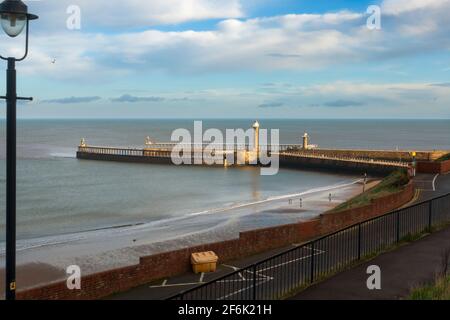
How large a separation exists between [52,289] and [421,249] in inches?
345

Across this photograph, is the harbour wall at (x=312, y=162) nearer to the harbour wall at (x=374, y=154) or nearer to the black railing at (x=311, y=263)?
the harbour wall at (x=374, y=154)

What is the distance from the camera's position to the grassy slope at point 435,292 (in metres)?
8.13

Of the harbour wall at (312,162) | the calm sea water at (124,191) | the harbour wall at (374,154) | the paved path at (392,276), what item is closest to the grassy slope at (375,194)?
the paved path at (392,276)

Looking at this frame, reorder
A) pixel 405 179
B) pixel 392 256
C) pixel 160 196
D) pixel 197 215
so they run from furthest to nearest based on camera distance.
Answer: pixel 160 196, pixel 197 215, pixel 405 179, pixel 392 256

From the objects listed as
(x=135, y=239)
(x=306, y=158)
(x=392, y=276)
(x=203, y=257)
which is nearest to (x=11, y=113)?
(x=392, y=276)

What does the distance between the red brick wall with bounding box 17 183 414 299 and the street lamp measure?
6.05 m

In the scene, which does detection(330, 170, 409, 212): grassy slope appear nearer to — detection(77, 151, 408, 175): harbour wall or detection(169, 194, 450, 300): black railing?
detection(169, 194, 450, 300): black railing

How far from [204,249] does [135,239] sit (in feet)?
40.2

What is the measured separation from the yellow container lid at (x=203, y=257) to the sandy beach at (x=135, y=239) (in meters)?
6.10

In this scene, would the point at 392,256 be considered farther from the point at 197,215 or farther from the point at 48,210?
the point at 48,210

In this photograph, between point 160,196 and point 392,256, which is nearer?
point 392,256

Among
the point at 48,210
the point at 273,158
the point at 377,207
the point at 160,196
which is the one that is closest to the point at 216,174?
the point at 273,158

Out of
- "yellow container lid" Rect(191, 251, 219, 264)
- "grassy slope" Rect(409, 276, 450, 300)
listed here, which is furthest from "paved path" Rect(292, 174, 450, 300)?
"yellow container lid" Rect(191, 251, 219, 264)

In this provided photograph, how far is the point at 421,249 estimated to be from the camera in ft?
40.3
